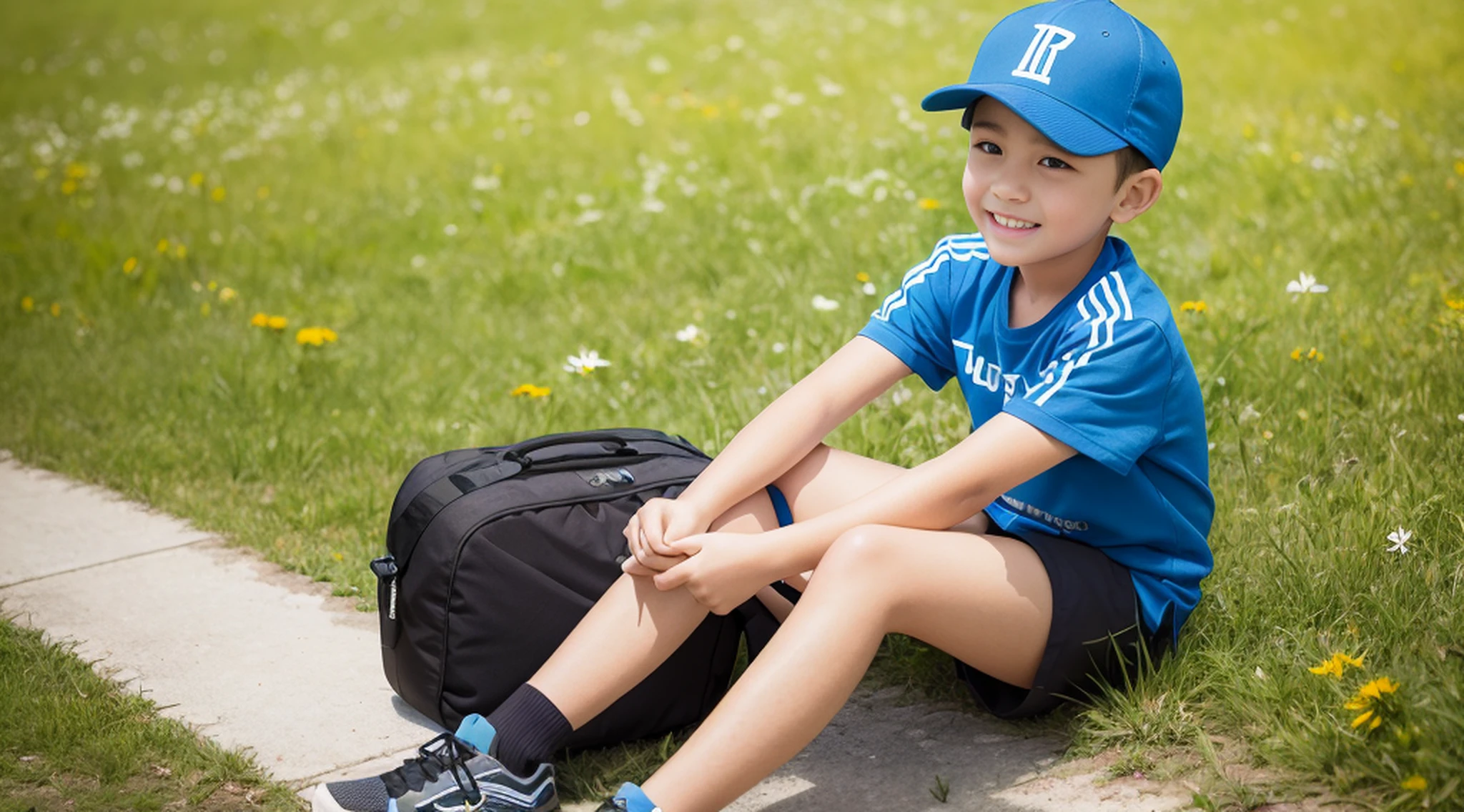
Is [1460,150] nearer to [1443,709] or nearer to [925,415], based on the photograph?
[925,415]

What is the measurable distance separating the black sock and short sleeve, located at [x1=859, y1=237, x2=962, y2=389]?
92cm

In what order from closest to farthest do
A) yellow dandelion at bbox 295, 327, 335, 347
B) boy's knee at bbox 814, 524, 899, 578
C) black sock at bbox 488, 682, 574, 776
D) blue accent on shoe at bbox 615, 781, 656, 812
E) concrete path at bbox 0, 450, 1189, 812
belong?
blue accent on shoe at bbox 615, 781, 656, 812
boy's knee at bbox 814, 524, 899, 578
black sock at bbox 488, 682, 574, 776
concrete path at bbox 0, 450, 1189, 812
yellow dandelion at bbox 295, 327, 335, 347

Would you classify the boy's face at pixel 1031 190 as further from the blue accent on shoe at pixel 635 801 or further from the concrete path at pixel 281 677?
the blue accent on shoe at pixel 635 801

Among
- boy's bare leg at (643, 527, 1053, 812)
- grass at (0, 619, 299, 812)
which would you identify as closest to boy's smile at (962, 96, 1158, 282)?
boy's bare leg at (643, 527, 1053, 812)

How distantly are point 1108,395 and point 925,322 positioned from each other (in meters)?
0.49

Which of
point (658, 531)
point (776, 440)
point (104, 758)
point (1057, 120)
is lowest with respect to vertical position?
point (104, 758)

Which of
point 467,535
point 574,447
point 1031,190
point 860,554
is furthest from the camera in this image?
point 574,447

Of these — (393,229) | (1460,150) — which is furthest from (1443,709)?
(393,229)

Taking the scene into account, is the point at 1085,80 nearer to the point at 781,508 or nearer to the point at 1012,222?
the point at 1012,222

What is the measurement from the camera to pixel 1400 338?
12.1 feet

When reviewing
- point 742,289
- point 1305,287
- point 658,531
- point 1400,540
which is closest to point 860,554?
point 658,531

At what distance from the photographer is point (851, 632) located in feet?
6.88

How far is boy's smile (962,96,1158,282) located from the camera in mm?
2201

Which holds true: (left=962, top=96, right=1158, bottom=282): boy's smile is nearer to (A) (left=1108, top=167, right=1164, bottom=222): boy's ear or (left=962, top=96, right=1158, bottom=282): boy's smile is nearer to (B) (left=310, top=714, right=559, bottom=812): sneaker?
(A) (left=1108, top=167, right=1164, bottom=222): boy's ear
